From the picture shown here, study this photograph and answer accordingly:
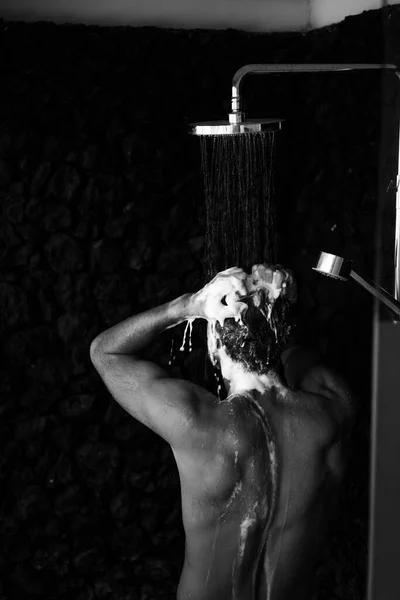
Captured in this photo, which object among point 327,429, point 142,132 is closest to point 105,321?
point 142,132

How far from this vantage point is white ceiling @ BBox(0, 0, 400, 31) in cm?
226

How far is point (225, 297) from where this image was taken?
5.64 feet

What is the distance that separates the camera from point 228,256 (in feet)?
7.88

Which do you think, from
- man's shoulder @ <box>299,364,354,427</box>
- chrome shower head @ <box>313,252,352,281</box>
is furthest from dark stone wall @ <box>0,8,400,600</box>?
chrome shower head @ <box>313,252,352,281</box>

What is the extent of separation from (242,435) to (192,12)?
1302mm

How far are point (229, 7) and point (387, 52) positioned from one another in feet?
3.95

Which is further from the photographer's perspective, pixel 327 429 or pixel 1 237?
pixel 1 237

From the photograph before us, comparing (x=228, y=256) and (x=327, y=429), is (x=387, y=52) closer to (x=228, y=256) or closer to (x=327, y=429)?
(x=327, y=429)

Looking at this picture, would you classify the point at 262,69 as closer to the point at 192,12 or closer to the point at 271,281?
the point at 271,281

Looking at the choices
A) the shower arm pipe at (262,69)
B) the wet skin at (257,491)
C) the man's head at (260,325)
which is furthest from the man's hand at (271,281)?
the shower arm pipe at (262,69)

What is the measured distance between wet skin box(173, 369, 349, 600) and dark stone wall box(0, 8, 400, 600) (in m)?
0.53

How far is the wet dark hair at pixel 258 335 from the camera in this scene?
1.73m

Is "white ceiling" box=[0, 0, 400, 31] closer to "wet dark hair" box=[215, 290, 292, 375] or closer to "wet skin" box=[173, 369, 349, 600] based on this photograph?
"wet dark hair" box=[215, 290, 292, 375]

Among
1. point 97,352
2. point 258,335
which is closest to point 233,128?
point 258,335
